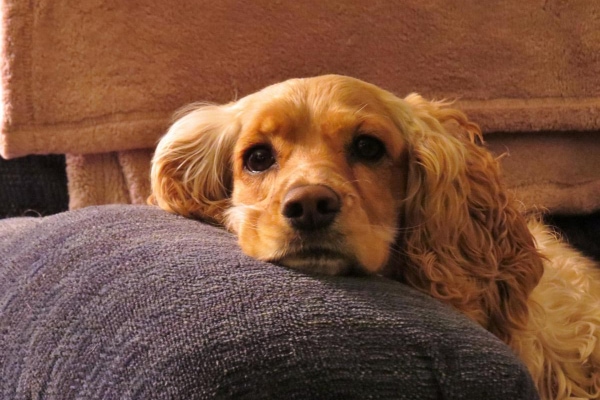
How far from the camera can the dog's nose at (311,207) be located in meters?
1.08

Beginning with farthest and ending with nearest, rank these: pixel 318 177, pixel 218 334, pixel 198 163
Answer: pixel 198 163 → pixel 318 177 → pixel 218 334

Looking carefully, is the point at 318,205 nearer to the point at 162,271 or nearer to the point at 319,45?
the point at 162,271

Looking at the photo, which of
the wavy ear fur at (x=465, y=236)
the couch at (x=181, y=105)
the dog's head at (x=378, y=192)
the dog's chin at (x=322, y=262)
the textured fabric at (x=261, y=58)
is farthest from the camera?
the textured fabric at (x=261, y=58)

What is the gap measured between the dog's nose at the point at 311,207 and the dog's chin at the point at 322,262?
5 centimetres

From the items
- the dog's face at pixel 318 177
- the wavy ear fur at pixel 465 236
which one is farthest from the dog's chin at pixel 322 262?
the wavy ear fur at pixel 465 236

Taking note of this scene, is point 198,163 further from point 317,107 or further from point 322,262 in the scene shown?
point 322,262

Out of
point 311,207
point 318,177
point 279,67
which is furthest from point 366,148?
point 279,67

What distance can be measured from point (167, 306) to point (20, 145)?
120cm

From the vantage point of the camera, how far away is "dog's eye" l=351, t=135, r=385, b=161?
1.37 metres

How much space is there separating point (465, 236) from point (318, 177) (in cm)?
37

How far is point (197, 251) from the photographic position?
3.11ft

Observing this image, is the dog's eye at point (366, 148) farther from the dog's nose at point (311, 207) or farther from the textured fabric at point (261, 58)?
the textured fabric at point (261, 58)

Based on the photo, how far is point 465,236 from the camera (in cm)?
135

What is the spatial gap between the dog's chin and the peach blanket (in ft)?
3.08
